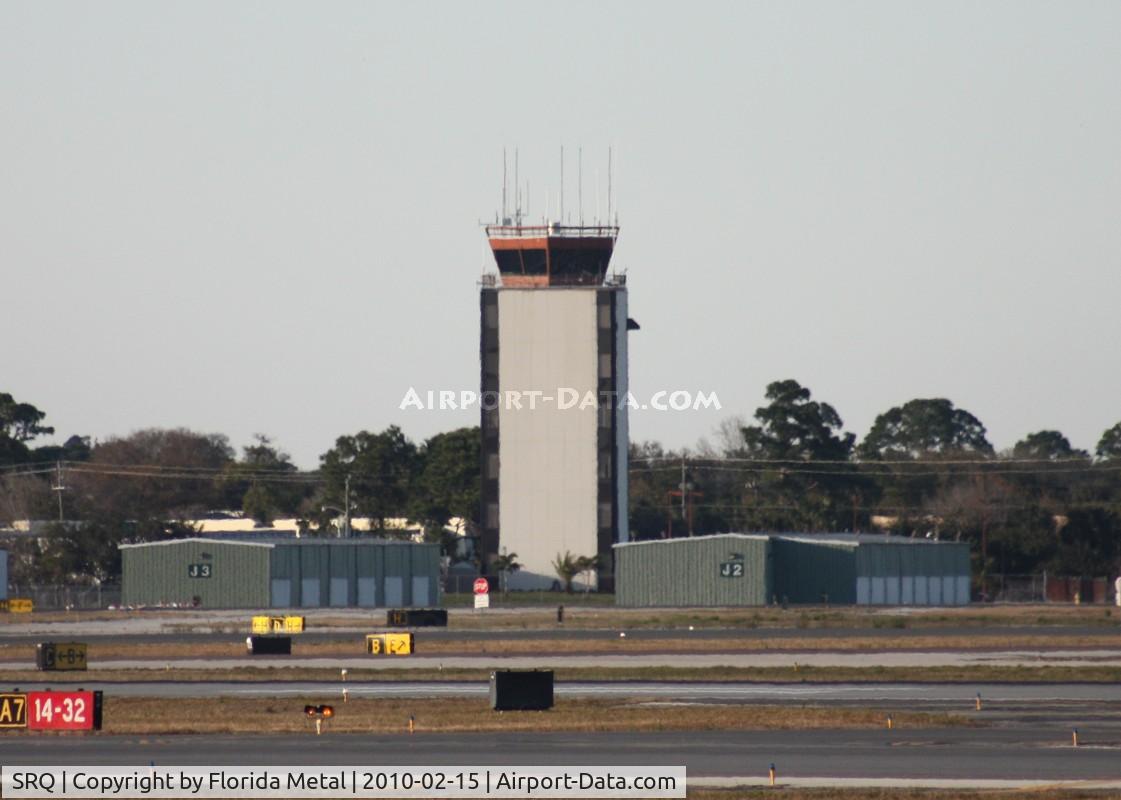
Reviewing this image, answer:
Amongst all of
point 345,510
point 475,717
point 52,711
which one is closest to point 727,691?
point 475,717

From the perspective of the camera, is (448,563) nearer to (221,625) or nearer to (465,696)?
(221,625)

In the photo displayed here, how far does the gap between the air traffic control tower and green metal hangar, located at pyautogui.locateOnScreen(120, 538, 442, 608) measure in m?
14.5

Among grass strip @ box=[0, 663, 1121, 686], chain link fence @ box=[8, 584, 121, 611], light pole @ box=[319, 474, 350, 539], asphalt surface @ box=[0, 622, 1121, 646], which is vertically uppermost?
light pole @ box=[319, 474, 350, 539]

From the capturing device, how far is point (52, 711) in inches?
1670

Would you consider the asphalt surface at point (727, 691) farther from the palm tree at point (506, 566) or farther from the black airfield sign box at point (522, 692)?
the palm tree at point (506, 566)

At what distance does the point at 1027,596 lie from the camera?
135000 mm

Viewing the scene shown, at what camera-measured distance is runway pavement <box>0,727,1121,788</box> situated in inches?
1394

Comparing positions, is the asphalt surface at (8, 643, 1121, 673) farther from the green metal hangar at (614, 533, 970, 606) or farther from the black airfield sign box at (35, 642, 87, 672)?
the green metal hangar at (614, 533, 970, 606)

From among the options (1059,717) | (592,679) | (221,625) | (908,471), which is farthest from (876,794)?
(908,471)

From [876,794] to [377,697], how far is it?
21394mm

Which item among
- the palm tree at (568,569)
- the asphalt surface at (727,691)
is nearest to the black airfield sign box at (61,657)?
the asphalt surface at (727,691)

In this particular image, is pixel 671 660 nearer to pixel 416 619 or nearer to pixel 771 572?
pixel 416 619

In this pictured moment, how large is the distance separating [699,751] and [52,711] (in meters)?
14.9

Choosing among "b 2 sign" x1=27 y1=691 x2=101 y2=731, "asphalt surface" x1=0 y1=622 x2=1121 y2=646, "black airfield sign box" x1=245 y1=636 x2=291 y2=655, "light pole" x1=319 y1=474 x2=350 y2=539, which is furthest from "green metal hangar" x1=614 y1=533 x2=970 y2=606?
"b 2 sign" x1=27 y1=691 x2=101 y2=731
